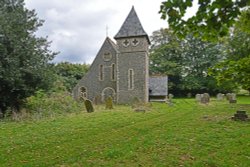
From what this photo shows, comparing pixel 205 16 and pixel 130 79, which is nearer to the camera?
pixel 205 16

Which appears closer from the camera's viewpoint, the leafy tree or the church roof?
the church roof

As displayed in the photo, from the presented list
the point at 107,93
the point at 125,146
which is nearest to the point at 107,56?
the point at 107,93

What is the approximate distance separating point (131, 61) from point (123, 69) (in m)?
1.38

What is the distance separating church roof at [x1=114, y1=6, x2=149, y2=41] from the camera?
101 ft

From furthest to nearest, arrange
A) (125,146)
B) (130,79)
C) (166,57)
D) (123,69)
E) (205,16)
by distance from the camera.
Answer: (166,57), (123,69), (130,79), (125,146), (205,16)

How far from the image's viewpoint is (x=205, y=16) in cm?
316

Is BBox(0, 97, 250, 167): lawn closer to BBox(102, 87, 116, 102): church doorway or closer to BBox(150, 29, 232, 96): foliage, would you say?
BBox(102, 87, 116, 102): church doorway

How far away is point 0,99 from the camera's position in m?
15.7

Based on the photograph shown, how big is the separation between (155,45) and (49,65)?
1561 inches

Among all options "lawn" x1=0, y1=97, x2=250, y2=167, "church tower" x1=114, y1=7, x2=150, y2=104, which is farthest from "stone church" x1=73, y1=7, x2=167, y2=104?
"lawn" x1=0, y1=97, x2=250, y2=167

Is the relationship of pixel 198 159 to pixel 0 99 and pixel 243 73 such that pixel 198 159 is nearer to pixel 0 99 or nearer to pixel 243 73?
pixel 243 73

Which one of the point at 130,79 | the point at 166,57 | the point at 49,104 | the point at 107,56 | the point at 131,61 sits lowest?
the point at 49,104

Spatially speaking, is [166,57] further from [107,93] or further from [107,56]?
[107,93]

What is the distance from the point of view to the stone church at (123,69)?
101 ft
